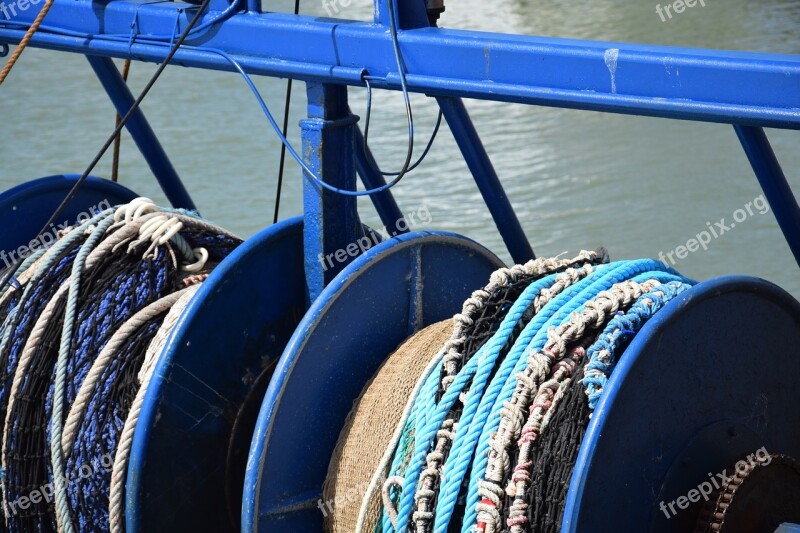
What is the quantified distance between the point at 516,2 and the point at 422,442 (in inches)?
431

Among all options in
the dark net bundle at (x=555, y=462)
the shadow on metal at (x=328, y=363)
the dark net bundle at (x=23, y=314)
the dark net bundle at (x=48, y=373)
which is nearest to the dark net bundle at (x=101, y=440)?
the dark net bundle at (x=48, y=373)

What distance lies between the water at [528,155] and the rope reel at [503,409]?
444cm

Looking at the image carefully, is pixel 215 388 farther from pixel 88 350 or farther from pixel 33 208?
pixel 33 208

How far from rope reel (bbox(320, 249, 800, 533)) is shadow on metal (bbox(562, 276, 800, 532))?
0.23 ft

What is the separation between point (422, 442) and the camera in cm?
262

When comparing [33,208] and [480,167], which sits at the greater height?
[33,208]

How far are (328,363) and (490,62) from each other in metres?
0.85

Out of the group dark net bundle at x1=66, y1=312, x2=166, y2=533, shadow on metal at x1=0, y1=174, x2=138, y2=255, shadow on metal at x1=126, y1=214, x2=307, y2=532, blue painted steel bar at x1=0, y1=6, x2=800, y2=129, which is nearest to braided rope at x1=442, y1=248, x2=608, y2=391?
blue painted steel bar at x1=0, y1=6, x2=800, y2=129

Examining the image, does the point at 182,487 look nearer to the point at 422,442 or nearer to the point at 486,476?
the point at 422,442

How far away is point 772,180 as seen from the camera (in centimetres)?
289

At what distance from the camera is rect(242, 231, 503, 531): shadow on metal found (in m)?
2.82

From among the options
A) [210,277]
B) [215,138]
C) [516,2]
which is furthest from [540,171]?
[210,277]

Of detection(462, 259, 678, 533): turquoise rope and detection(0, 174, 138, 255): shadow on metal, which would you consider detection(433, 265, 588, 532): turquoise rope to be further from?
detection(0, 174, 138, 255): shadow on metal

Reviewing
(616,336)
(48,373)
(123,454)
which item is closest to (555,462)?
(616,336)
